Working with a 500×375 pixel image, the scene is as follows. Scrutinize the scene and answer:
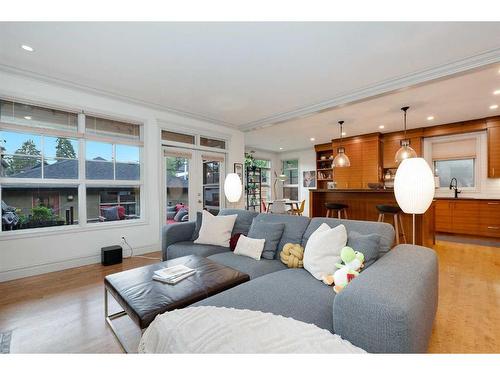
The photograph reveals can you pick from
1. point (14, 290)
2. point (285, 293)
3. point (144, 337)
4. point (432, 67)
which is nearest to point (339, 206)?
point (432, 67)

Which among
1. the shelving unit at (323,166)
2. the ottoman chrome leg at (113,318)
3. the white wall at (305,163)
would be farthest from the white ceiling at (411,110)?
the ottoman chrome leg at (113,318)

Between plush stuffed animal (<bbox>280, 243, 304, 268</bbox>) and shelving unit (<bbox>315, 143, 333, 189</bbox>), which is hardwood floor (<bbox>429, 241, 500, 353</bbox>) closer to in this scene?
plush stuffed animal (<bbox>280, 243, 304, 268</bbox>)

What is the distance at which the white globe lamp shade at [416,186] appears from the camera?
5.94ft

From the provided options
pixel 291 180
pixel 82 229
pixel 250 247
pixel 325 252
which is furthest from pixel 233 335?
pixel 291 180

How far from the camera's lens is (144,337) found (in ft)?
3.90

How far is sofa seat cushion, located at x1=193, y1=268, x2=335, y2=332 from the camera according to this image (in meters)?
1.34

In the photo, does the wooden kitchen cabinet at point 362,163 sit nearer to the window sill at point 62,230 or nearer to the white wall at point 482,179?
the white wall at point 482,179

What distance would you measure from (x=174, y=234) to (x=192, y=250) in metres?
0.45

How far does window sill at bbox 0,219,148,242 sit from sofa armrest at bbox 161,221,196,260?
4.17ft

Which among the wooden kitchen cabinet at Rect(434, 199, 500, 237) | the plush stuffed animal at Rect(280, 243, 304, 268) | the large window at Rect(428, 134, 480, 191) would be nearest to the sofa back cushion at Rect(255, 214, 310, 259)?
the plush stuffed animal at Rect(280, 243, 304, 268)

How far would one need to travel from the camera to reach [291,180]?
367 inches

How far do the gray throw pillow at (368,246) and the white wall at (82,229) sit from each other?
3.45 m
